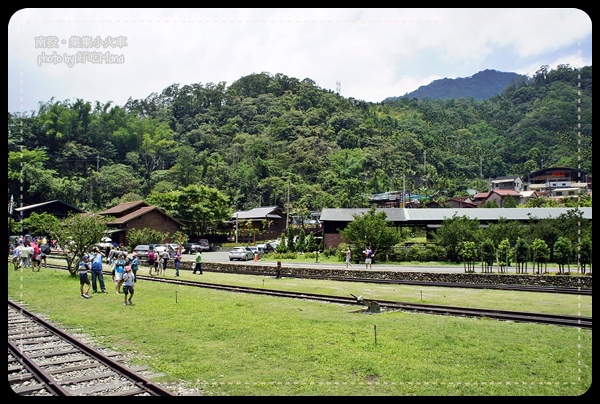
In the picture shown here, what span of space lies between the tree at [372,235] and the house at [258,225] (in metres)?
23.2

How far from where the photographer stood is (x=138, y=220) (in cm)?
4766

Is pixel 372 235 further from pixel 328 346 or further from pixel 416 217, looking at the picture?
pixel 328 346

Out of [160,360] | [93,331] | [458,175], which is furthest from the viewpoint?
[458,175]

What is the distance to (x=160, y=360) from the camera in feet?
27.7

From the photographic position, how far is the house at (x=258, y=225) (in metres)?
56.8

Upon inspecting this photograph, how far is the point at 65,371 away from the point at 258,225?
172 ft

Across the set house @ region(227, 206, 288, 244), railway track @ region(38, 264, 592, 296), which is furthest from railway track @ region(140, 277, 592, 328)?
house @ region(227, 206, 288, 244)

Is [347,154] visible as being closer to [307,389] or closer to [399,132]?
[399,132]

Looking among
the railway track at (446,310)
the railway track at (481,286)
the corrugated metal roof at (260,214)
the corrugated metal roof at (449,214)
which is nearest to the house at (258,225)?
the corrugated metal roof at (260,214)

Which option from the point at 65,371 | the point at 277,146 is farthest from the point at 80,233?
the point at 277,146

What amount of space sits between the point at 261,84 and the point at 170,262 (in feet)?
382

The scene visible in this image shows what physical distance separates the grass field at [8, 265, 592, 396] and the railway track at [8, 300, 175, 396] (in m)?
0.53

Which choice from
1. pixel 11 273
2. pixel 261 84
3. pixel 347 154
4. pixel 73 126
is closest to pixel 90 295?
pixel 11 273

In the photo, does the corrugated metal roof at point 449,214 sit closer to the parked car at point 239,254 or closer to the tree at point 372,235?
the tree at point 372,235
